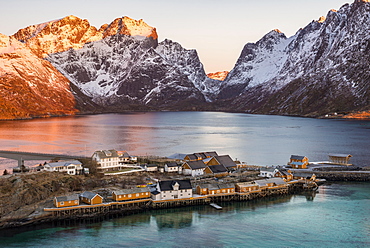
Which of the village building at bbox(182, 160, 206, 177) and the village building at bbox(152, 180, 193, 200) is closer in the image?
the village building at bbox(152, 180, 193, 200)

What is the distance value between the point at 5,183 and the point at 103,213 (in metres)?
14.7

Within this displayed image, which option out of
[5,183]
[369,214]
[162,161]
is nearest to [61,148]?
[162,161]

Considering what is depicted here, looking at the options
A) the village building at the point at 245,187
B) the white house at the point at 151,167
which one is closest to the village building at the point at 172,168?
the white house at the point at 151,167

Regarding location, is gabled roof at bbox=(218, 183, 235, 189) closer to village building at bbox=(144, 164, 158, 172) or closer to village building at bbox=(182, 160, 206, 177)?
village building at bbox=(182, 160, 206, 177)

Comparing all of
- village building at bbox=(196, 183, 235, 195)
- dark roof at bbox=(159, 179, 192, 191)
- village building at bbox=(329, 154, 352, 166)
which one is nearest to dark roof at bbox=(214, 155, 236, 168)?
village building at bbox=(196, 183, 235, 195)

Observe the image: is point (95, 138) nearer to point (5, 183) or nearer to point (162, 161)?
point (162, 161)

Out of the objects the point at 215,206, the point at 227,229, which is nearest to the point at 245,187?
the point at 215,206

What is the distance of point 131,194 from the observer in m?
52.3

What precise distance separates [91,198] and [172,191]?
401 inches

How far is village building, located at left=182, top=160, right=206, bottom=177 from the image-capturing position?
67.2m

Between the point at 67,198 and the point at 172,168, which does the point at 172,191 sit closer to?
the point at 67,198

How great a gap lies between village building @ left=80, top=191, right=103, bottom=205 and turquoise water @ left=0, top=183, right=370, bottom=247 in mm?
3377

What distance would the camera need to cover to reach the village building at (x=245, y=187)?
58.1 meters

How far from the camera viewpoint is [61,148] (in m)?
105
